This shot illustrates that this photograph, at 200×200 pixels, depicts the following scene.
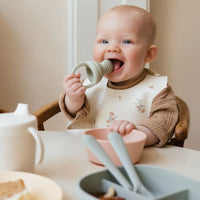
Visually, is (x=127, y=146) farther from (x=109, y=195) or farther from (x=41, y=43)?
(x=41, y=43)

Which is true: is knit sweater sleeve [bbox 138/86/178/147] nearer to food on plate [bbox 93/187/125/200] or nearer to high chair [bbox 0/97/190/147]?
high chair [bbox 0/97/190/147]

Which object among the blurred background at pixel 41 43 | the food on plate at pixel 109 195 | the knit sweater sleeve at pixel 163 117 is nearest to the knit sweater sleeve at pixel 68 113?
the knit sweater sleeve at pixel 163 117

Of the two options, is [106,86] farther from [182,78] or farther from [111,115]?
[182,78]

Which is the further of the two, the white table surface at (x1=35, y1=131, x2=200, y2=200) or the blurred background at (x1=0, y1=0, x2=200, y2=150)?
the blurred background at (x1=0, y1=0, x2=200, y2=150)

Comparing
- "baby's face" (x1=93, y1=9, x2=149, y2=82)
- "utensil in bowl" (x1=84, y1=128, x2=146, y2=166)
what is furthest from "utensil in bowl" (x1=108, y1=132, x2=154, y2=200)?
"baby's face" (x1=93, y1=9, x2=149, y2=82)

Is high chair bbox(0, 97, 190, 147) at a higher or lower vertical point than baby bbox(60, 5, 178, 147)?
lower

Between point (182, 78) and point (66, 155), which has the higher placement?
point (66, 155)

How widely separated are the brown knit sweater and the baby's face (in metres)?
0.09

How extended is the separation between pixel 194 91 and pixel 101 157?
2075mm

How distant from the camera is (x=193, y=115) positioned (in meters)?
2.59

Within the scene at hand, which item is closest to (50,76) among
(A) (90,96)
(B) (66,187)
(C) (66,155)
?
(A) (90,96)

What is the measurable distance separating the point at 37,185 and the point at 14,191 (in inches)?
1.7

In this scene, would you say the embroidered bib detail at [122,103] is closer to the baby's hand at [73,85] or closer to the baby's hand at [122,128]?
the baby's hand at [73,85]

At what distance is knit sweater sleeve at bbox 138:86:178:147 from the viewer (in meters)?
1.07
